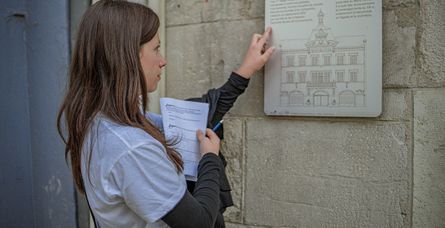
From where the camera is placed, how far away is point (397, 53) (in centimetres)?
196

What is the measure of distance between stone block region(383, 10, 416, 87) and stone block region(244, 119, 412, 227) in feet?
0.66

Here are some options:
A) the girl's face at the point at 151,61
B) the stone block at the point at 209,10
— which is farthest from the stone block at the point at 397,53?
the girl's face at the point at 151,61

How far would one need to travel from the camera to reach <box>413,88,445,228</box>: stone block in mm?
1893

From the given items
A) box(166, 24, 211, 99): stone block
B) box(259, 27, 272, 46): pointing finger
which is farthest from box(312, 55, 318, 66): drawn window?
box(166, 24, 211, 99): stone block

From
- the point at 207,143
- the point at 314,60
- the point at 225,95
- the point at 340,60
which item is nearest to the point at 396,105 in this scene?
the point at 340,60

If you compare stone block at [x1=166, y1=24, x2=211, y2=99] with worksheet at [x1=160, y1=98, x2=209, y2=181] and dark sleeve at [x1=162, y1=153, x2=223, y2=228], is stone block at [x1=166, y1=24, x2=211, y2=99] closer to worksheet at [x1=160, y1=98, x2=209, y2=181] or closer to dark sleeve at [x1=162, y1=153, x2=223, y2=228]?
worksheet at [x1=160, y1=98, x2=209, y2=181]

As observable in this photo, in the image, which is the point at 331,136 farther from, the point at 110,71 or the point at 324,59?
the point at 110,71

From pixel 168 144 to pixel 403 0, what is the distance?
1.28 meters

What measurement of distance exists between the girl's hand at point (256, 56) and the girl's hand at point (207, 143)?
526mm

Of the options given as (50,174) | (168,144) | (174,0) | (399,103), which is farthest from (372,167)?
(50,174)

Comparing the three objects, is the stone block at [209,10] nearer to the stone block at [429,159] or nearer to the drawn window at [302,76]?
the drawn window at [302,76]

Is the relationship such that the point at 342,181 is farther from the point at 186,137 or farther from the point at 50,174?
the point at 50,174

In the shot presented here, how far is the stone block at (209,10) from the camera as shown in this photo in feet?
7.55

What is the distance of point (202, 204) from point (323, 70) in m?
1.06
